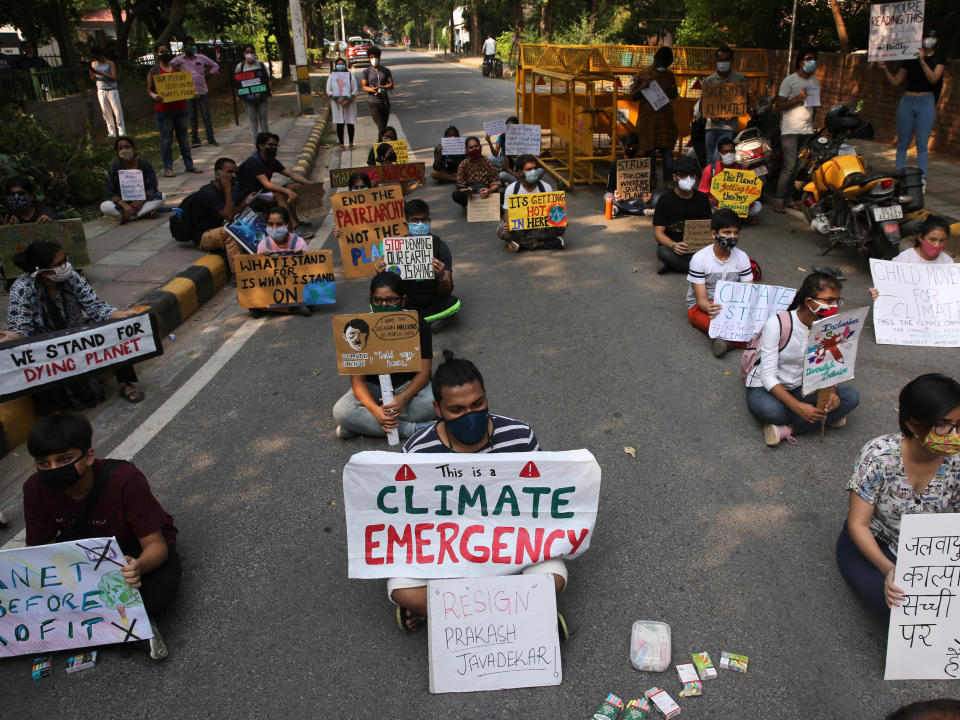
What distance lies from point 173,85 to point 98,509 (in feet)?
36.1

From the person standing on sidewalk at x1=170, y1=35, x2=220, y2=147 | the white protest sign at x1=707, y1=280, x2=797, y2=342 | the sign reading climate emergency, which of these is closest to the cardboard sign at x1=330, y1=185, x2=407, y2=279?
the white protest sign at x1=707, y1=280, x2=797, y2=342

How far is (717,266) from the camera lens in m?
6.31

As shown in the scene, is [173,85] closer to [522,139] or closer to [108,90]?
[108,90]

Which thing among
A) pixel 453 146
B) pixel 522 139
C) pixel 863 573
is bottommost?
pixel 863 573

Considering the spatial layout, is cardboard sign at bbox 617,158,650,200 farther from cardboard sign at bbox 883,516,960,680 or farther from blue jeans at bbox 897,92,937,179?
cardboard sign at bbox 883,516,960,680

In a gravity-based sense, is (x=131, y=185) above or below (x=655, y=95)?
below

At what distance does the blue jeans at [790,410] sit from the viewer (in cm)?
462

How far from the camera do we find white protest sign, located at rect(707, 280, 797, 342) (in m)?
5.98

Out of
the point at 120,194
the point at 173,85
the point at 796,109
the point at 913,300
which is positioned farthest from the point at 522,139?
the point at 913,300

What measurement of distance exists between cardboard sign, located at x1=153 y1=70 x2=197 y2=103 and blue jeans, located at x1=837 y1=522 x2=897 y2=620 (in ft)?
40.4

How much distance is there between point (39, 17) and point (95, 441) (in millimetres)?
24654

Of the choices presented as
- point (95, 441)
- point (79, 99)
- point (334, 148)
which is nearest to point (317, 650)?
point (95, 441)

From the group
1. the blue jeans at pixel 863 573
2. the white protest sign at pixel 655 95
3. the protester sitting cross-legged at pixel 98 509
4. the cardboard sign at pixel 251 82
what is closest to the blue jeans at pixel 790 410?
the blue jeans at pixel 863 573

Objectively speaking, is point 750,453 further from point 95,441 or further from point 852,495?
point 95,441
